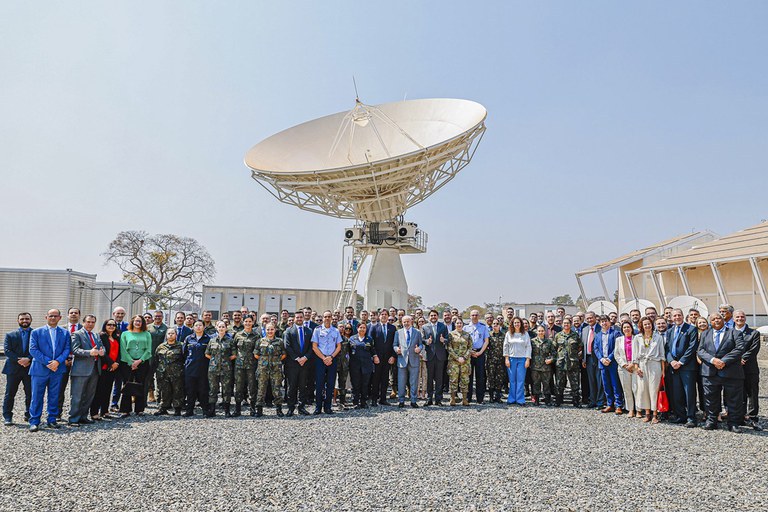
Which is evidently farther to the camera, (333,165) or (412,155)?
(333,165)

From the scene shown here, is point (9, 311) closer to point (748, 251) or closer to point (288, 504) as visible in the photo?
point (288, 504)

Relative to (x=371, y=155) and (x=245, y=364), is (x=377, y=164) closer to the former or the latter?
(x=371, y=155)

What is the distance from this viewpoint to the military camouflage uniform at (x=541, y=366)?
32.3ft

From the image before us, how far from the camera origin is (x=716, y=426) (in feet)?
25.4

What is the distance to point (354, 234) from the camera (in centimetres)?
2503

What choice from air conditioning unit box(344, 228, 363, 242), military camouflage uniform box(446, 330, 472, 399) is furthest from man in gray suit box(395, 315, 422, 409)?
air conditioning unit box(344, 228, 363, 242)

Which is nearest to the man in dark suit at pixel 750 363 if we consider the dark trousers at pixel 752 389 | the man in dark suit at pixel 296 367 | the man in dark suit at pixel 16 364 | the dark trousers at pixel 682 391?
the dark trousers at pixel 752 389

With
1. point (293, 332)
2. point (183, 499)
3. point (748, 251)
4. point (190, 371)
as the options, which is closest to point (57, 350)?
point (190, 371)

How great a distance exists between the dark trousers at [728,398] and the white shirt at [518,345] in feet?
9.91

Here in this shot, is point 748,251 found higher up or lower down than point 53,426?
higher up

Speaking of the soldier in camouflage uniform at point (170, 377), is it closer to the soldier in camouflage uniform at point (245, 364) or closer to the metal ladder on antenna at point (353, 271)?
the soldier in camouflage uniform at point (245, 364)

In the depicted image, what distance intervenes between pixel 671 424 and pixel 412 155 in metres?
14.2

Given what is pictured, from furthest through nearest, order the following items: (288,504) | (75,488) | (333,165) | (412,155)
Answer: (333,165), (412,155), (75,488), (288,504)

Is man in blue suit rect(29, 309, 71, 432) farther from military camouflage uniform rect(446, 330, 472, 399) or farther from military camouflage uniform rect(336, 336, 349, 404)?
military camouflage uniform rect(446, 330, 472, 399)
